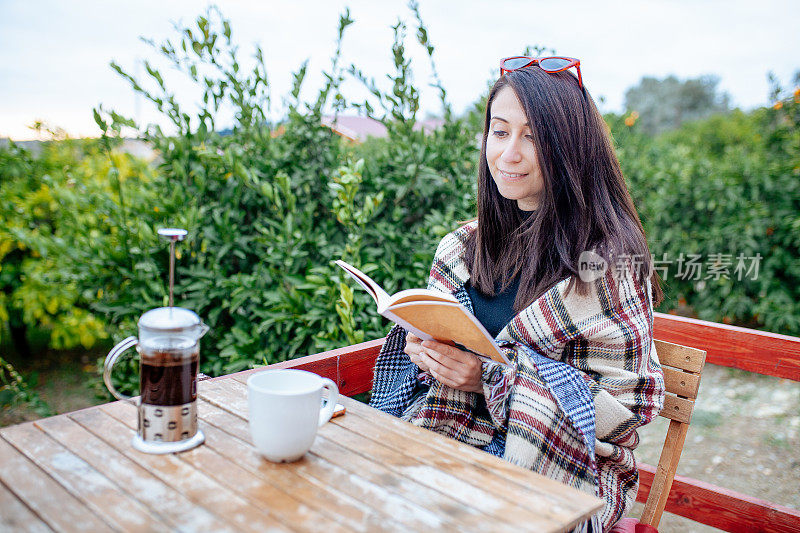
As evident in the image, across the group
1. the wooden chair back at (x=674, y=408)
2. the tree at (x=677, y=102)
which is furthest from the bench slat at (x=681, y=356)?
the tree at (x=677, y=102)

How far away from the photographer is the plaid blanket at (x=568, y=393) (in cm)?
143

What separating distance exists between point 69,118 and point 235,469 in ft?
12.7

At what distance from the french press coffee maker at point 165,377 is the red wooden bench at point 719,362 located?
2.30 ft

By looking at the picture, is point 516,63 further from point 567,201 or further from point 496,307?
point 496,307

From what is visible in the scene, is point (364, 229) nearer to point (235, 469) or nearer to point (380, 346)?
point (380, 346)

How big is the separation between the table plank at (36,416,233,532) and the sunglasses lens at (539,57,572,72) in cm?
143

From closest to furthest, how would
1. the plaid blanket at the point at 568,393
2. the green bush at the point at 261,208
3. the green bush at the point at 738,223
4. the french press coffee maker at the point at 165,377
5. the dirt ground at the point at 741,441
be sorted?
the french press coffee maker at the point at 165,377 → the plaid blanket at the point at 568,393 → the green bush at the point at 261,208 → the dirt ground at the point at 741,441 → the green bush at the point at 738,223

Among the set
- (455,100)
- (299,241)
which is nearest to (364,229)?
(299,241)

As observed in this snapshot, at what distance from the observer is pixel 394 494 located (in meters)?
0.95

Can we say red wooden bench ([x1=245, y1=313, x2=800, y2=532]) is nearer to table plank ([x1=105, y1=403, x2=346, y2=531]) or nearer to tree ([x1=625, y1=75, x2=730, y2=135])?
table plank ([x1=105, y1=403, x2=346, y2=531])

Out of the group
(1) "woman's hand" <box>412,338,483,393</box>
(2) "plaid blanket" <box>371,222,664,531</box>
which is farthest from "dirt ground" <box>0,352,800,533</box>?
(1) "woman's hand" <box>412,338,483,393</box>

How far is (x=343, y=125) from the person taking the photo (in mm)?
2697

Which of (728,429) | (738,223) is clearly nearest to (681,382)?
(728,429)

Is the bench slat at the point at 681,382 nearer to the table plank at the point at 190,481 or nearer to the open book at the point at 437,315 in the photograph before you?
the open book at the point at 437,315
